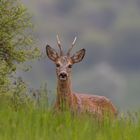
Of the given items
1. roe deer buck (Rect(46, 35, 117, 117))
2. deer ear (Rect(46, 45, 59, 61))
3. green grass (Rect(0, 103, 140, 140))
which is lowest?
green grass (Rect(0, 103, 140, 140))

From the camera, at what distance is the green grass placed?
432 inches

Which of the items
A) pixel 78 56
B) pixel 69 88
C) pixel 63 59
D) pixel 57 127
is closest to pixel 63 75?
pixel 69 88

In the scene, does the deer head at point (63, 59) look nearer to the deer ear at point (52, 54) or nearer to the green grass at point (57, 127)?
the deer ear at point (52, 54)

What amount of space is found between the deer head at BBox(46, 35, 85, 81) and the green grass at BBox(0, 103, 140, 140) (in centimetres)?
591

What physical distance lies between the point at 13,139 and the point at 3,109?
3156 mm

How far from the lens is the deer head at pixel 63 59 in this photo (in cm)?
2002

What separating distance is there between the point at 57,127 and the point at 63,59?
29.6ft

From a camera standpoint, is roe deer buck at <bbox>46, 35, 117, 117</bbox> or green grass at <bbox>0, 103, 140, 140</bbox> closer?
green grass at <bbox>0, 103, 140, 140</bbox>

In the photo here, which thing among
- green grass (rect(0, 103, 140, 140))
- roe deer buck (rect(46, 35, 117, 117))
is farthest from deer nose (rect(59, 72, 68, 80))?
green grass (rect(0, 103, 140, 140))

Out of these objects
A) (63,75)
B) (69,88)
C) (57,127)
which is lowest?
(57,127)

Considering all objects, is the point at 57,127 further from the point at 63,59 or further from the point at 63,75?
the point at 63,59

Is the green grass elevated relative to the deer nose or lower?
lower

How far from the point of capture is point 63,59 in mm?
21188

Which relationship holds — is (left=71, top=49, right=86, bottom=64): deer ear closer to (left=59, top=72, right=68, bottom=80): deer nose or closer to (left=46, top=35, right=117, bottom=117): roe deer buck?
(left=46, top=35, right=117, bottom=117): roe deer buck
